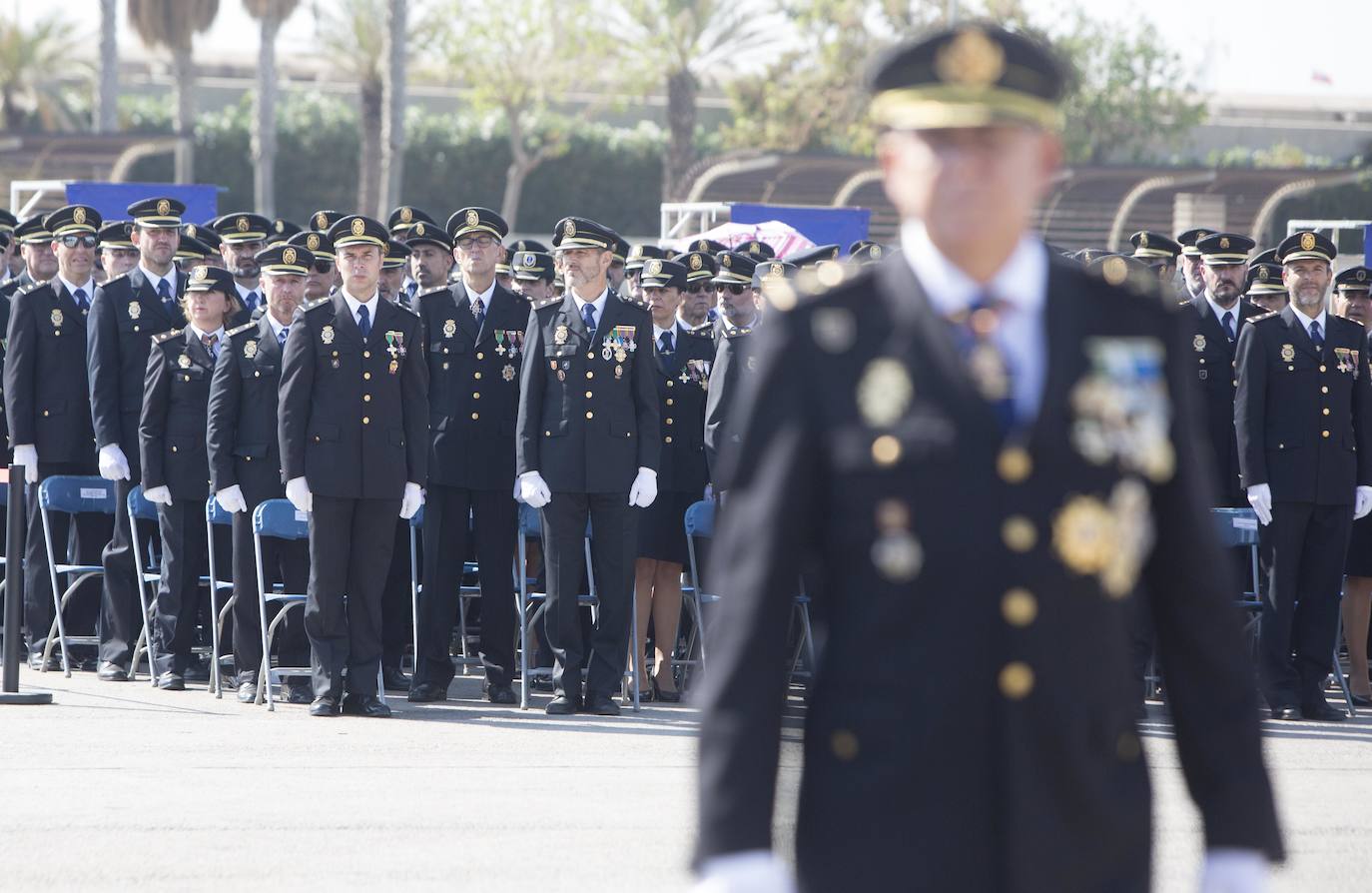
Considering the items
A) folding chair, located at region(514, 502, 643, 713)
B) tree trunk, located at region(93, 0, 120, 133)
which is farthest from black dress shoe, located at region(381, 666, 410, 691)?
tree trunk, located at region(93, 0, 120, 133)

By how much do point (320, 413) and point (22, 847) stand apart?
358cm

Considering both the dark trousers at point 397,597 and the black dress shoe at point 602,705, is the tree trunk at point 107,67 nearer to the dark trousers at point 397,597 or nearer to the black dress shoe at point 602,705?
the dark trousers at point 397,597

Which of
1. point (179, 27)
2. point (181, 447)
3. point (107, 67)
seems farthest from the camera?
point (179, 27)

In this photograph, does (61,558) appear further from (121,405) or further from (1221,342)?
(1221,342)

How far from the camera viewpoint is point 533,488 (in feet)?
33.5

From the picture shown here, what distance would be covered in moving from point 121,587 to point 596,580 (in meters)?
2.94

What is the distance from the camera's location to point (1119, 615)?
2807 millimetres

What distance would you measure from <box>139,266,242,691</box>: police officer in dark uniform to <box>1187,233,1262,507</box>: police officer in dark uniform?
530 centimetres

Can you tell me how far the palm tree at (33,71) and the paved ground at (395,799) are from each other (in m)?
34.2

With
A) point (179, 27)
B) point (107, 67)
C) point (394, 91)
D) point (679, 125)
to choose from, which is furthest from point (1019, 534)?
point (179, 27)

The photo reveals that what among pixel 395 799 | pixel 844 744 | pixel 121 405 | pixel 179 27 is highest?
→ pixel 179 27

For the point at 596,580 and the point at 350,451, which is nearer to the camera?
the point at 350,451

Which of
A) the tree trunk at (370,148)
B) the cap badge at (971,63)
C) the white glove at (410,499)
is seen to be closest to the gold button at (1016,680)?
the cap badge at (971,63)

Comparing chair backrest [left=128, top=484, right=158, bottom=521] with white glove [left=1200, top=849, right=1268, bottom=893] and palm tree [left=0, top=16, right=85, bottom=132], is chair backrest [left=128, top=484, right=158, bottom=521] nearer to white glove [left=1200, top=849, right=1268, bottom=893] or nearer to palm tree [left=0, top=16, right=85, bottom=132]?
white glove [left=1200, top=849, right=1268, bottom=893]
